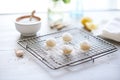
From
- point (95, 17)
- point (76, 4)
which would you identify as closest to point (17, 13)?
point (76, 4)

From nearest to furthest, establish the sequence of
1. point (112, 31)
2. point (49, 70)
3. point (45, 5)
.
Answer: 1. point (49, 70)
2. point (112, 31)
3. point (45, 5)

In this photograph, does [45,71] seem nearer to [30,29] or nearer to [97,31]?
[30,29]

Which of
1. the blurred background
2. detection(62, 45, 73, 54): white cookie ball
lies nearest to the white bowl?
detection(62, 45, 73, 54): white cookie ball

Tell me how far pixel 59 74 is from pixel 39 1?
0.77m

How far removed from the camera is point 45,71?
945 millimetres

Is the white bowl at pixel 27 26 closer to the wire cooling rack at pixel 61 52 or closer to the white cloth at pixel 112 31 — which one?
the wire cooling rack at pixel 61 52

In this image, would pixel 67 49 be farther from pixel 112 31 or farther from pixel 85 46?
pixel 112 31

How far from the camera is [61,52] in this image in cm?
104

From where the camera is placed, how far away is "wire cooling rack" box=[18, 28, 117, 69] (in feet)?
3.20

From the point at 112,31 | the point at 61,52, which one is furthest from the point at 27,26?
the point at 112,31

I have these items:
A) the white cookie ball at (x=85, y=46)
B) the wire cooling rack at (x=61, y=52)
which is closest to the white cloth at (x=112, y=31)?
the wire cooling rack at (x=61, y=52)

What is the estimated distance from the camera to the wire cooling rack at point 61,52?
0.98 m

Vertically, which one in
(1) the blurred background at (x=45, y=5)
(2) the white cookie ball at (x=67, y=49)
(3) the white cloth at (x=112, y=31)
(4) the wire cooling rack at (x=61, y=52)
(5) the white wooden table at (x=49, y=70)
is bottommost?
(5) the white wooden table at (x=49, y=70)

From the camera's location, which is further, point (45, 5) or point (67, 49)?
point (45, 5)
